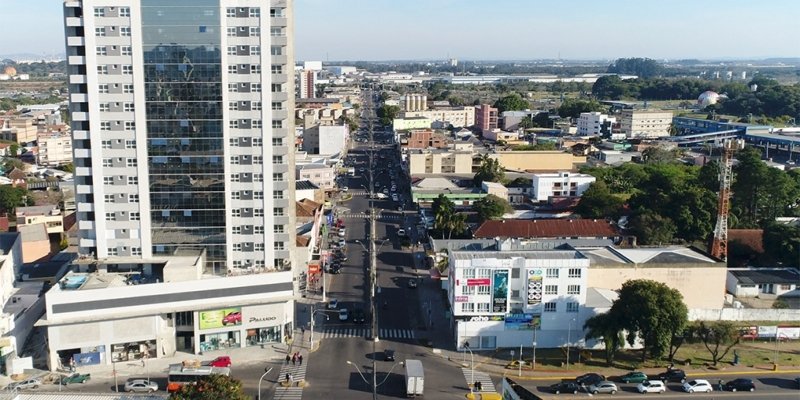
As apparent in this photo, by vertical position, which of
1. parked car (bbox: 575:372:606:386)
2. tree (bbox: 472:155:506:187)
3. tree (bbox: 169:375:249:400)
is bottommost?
parked car (bbox: 575:372:606:386)

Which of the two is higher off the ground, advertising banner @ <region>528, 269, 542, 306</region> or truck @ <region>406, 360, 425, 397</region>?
advertising banner @ <region>528, 269, 542, 306</region>

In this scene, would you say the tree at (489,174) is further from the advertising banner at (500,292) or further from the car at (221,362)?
the car at (221,362)

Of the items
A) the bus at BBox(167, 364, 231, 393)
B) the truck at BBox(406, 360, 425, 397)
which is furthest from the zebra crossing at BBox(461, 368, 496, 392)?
the bus at BBox(167, 364, 231, 393)

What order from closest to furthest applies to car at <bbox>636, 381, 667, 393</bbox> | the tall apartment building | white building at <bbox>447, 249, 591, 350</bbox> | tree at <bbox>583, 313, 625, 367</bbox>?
car at <bbox>636, 381, 667, 393</bbox> → tree at <bbox>583, 313, 625, 367</bbox> → white building at <bbox>447, 249, 591, 350</bbox> → the tall apartment building

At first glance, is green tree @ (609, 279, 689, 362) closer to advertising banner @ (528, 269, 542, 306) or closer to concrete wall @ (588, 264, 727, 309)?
advertising banner @ (528, 269, 542, 306)

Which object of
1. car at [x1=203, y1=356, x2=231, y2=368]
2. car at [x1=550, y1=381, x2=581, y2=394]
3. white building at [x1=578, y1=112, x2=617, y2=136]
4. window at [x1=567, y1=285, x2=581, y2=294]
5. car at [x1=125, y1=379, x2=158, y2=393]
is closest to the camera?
car at [x1=125, y1=379, x2=158, y2=393]

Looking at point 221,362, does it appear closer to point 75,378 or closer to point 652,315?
point 75,378

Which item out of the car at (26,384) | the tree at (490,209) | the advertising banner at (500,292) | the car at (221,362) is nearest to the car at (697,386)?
the advertising banner at (500,292)

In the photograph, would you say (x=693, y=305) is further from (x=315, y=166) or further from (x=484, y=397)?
(x=315, y=166)
